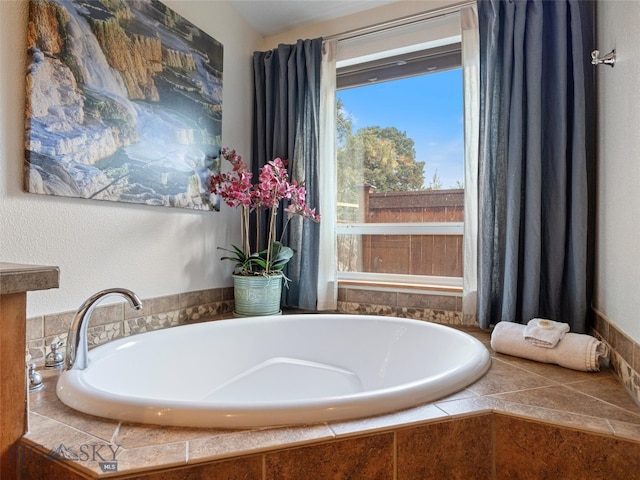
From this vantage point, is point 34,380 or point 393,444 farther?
point 34,380

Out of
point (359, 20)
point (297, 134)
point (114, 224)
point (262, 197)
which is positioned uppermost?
point (359, 20)

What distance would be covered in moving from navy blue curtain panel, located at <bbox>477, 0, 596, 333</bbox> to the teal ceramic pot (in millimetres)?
1072

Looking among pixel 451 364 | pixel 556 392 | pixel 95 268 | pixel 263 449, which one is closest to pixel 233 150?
pixel 95 268

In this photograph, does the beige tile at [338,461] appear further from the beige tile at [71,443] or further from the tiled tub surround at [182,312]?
the tiled tub surround at [182,312]

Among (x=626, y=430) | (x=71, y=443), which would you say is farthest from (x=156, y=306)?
(x=626, y=430)

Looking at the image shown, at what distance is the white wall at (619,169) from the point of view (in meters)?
1.15

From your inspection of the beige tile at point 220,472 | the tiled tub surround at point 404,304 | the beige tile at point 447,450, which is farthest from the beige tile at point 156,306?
the beige tile at point 447,450

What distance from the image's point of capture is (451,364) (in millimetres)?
1524

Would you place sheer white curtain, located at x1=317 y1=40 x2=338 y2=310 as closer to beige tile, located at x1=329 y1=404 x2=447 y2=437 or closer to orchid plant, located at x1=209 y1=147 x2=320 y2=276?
orchid plant, located at x1=209 y1=147 x2=320 y2=276

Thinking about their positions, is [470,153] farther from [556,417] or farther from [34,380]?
[34,380]

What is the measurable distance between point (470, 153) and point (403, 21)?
2.79 ft

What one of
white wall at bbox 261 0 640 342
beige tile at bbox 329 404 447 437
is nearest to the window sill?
white wall at bbox 261 0 640 342

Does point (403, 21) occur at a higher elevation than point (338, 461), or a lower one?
higher

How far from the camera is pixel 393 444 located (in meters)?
0.89
